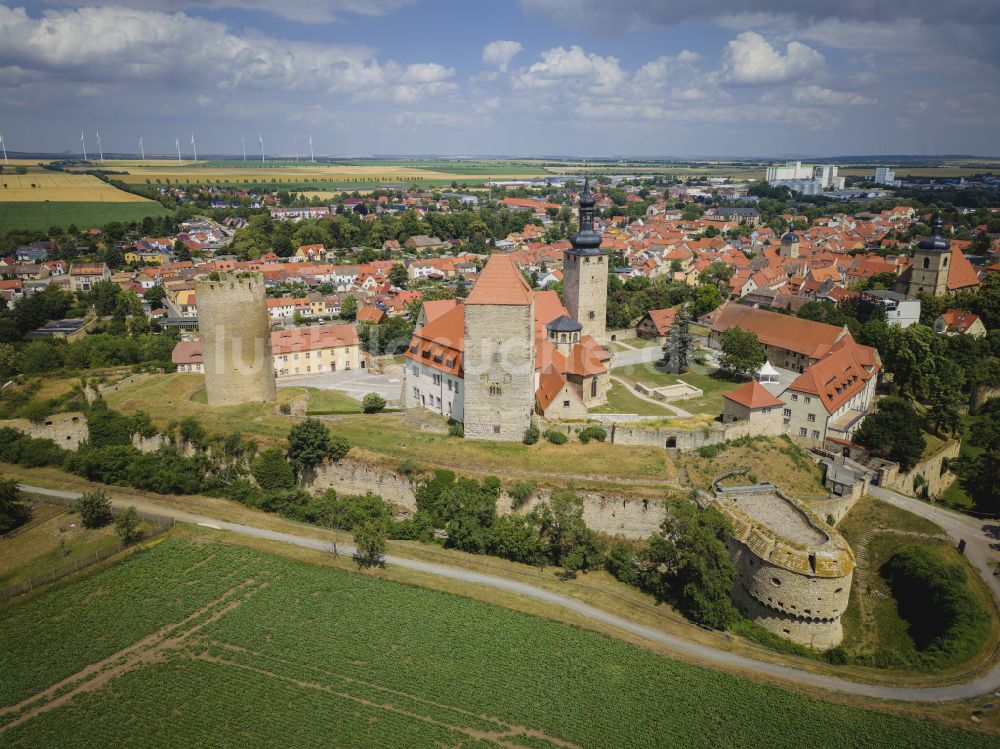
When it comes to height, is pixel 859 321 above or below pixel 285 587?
above

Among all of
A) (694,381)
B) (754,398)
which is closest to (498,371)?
(754,398)

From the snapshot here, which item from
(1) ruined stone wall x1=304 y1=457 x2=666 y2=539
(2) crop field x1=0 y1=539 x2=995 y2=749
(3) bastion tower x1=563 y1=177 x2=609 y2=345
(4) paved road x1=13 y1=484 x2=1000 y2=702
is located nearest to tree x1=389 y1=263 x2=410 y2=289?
(3) bastion tower x1=563 y1=177 x2=609 y2=345

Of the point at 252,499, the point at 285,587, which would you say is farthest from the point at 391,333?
the point at 285,587

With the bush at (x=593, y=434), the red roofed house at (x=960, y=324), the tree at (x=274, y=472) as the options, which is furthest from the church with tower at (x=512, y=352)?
the red roofed house at (x=960, y=324)

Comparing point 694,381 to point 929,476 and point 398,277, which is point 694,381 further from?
point 398,277

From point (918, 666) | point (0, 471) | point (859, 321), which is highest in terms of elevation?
point (859, 321)

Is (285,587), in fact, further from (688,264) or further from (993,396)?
(688,264)

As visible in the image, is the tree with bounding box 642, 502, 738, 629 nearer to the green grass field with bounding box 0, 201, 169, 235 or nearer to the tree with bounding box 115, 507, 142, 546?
the tree with bounding box 115, 507, 142, 546
